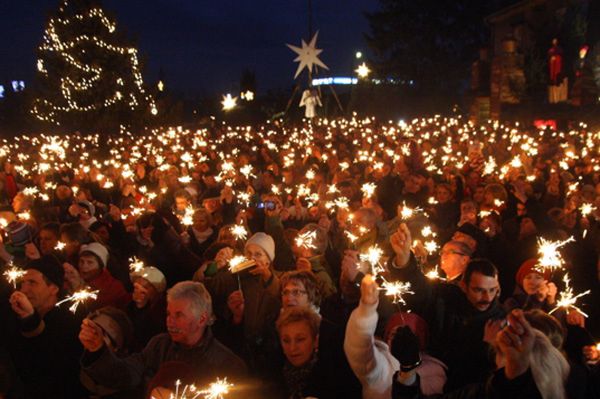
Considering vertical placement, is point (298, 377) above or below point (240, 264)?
below

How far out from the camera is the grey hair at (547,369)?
2.36 metres

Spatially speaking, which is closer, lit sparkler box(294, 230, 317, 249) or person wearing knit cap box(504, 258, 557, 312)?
person wearing knit cap box(504, 258, 557, 312)

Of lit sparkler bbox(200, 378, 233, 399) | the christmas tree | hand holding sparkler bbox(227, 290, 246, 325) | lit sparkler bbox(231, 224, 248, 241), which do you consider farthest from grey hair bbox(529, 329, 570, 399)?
the christmas tree

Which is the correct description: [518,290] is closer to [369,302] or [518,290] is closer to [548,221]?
[548,221]

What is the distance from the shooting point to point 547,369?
241cm

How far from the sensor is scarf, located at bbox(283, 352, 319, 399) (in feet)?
10.1

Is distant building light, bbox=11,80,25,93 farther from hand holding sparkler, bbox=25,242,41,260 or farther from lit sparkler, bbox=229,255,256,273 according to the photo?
lit sparkler, bbox=229,255,256,273

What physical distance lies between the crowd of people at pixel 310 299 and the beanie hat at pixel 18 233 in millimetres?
19

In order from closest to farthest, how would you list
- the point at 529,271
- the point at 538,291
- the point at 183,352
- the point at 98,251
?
the point at 183,352 < the point at 538,291 < the point at 529,271 < the point at 98,251

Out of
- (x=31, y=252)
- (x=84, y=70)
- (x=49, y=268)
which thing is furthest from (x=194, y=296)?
(x=84, y=70)

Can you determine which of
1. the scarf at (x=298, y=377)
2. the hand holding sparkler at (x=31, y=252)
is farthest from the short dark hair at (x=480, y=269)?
the hand holding sparkler at (x=31, y=252)

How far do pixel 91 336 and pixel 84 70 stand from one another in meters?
19.7

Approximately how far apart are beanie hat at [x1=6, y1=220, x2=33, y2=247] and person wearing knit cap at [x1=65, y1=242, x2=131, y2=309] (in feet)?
5.07

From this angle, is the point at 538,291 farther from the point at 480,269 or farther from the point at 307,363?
the point at 307,363
